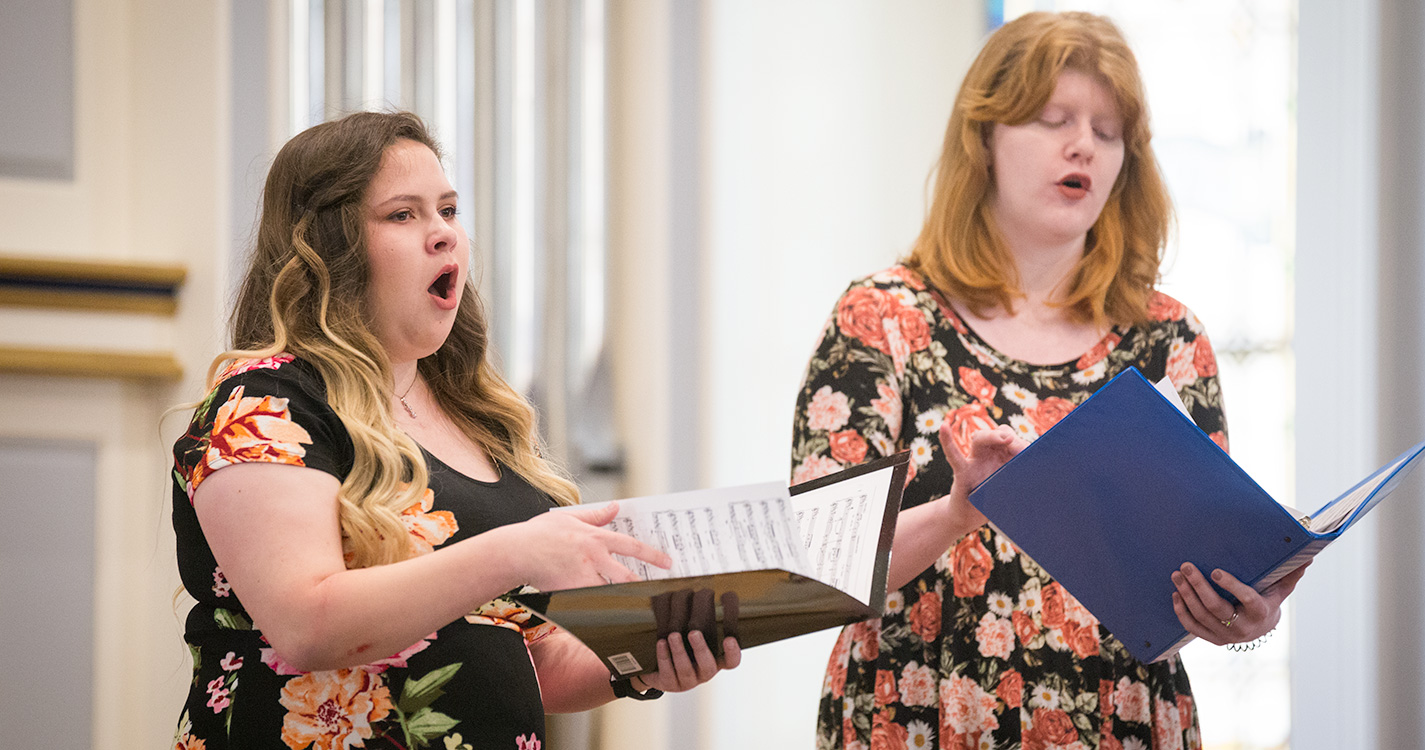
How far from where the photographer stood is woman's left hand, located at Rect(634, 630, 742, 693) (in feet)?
3.69

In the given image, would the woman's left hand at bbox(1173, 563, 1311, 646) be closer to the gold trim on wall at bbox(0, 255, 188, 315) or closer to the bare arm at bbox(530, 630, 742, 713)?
the bare arm at bbox(530, 630, 742, 713)

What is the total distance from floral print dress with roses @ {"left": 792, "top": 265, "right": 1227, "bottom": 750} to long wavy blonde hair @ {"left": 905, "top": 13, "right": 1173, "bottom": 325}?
11cm

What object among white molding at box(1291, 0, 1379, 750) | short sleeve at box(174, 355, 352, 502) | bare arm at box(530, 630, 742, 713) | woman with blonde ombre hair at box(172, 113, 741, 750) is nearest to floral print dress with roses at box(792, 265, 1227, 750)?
bare arm at box(530, 630, 742, 713)

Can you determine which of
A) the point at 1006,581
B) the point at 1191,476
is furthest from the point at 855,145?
the point at 1191,476

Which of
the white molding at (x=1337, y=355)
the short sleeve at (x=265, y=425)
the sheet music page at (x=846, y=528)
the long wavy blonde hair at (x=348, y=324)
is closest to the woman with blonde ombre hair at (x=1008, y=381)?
the sheet music page at (x=846, y=528)

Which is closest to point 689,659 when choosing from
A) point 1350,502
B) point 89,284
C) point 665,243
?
point 1350,502

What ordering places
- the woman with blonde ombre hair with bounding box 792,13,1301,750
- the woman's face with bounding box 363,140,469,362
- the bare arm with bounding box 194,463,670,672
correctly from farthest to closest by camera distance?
the woman with blonde ombre hair with bounding box 792,13,1301,750
the woman's face with bounding box 363,140,469,362
the bare arm with bounding box 194,463,670,672

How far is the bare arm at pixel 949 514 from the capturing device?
1298 millimetres

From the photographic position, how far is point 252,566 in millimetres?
1014

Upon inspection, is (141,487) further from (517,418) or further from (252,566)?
(252,566)

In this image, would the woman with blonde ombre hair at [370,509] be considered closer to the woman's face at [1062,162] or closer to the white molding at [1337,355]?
the woman's face at [1062,162]

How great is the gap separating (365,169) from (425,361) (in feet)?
0.85

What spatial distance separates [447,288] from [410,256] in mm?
54

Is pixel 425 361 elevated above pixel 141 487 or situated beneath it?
elevated above
